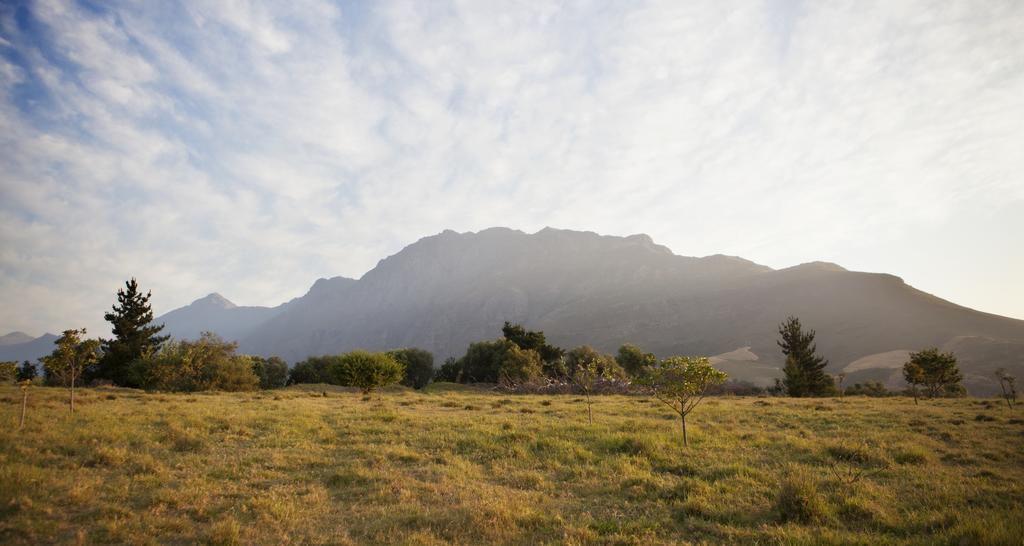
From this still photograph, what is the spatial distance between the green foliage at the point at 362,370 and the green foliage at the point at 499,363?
61.2ft

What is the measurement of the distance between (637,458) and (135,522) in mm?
12638

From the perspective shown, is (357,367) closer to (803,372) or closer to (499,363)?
(499,363)

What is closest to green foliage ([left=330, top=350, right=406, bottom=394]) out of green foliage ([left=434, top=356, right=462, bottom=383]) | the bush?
green foliage ([left=434, top=356, right=462, bottom=383])

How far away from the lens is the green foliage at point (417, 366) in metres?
78.3

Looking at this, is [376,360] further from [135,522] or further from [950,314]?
[950,314]

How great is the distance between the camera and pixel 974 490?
10414 mm

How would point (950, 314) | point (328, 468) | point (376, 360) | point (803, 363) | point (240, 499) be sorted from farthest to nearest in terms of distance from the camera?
1. point (950, 314)
2. point (803, 363)
3. point (376, 360)
4. point (328, 468)
5. point (240, 499)

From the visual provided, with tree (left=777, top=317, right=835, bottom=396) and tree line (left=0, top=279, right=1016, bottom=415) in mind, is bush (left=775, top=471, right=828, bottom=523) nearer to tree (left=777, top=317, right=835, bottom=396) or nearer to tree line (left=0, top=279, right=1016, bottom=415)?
tree line (left=0, top=279, right=1016, bottom=415)

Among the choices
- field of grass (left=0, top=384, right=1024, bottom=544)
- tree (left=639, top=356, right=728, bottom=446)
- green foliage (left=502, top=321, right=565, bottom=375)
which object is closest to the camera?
field of grass (left=0, top=384, right=1024, bottom=544)

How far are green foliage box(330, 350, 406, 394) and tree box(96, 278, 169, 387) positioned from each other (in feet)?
90.0

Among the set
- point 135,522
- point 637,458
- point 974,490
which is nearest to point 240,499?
point 135,522

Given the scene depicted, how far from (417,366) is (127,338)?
42.4 metres

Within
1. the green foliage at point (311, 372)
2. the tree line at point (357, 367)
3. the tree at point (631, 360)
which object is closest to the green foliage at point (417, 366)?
the tree line at point (357, 367)

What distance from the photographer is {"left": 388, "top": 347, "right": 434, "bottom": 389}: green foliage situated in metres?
78.3
